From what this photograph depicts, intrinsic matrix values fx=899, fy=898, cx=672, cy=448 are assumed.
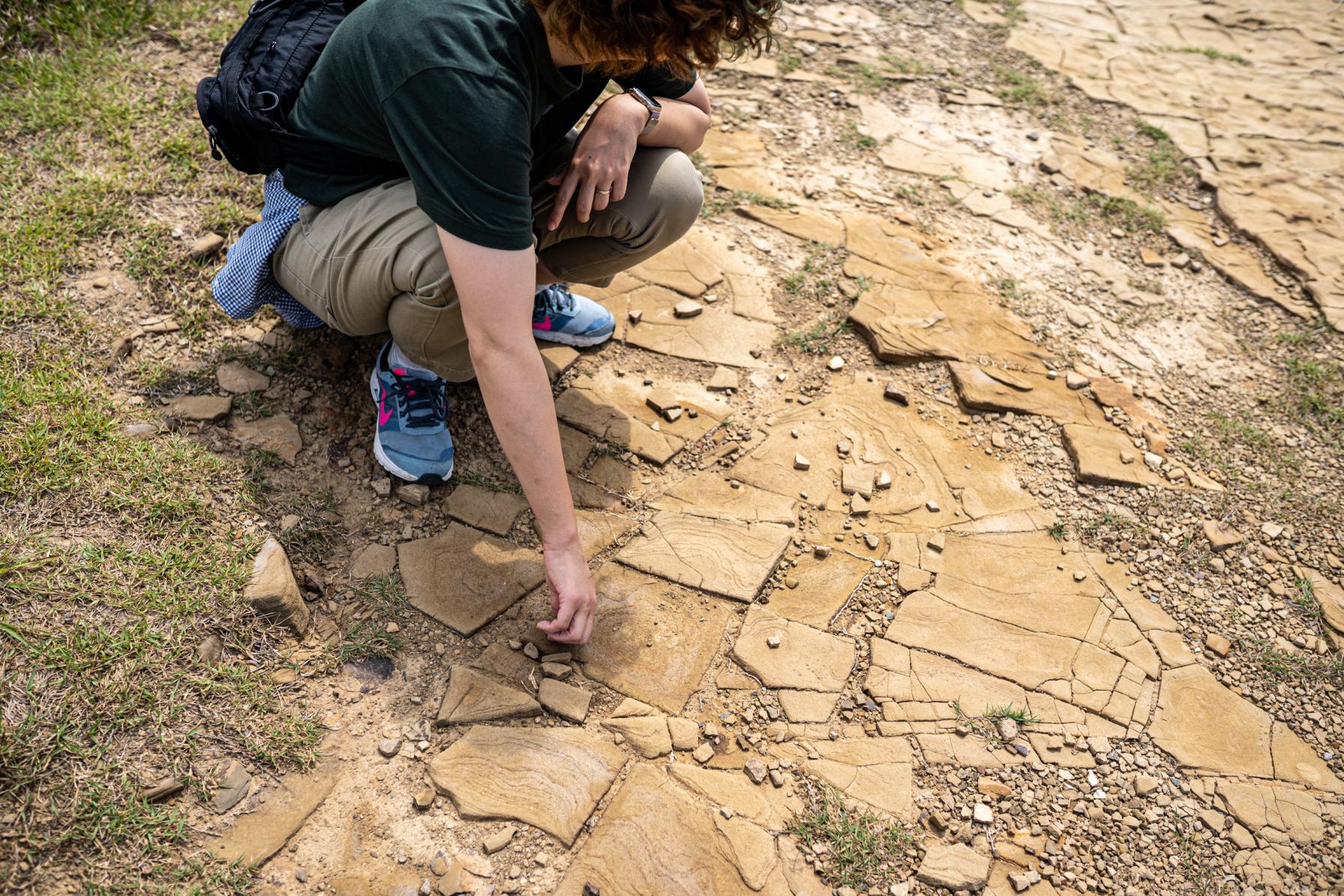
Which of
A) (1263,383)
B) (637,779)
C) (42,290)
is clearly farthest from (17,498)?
(1263,383)

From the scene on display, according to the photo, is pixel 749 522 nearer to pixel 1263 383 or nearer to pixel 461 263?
pixel 461 263

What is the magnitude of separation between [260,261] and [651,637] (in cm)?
134

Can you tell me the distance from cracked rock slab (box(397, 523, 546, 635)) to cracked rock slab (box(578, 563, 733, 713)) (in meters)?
0.20

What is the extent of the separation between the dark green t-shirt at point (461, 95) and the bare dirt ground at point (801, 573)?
0.92 meters

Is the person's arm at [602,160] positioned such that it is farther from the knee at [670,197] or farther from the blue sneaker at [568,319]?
the blue sneaker at [568,319]

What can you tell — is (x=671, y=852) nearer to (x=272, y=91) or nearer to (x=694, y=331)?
(x=694, y=331)

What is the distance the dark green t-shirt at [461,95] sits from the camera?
1.61 metres

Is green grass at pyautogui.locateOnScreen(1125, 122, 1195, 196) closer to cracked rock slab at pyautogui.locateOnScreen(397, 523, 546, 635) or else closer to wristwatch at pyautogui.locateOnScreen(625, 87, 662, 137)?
wristwatch at pyautogui.locateOnScreen(625, 87, 662, 137)

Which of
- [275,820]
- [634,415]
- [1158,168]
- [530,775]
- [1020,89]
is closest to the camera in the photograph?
[275,820]

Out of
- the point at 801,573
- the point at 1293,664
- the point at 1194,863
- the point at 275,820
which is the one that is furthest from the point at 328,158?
the point at 1293,664

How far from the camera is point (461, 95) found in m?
1.60

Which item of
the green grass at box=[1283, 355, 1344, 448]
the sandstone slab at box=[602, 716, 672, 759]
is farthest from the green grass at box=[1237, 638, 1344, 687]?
the sandstone slab at box=[602, 716, 672, 759]

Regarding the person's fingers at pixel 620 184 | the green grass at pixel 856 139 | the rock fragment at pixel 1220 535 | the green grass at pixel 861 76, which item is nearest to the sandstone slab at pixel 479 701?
the person's fingers at pixel 620 184

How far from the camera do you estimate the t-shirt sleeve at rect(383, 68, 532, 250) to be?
161cm
